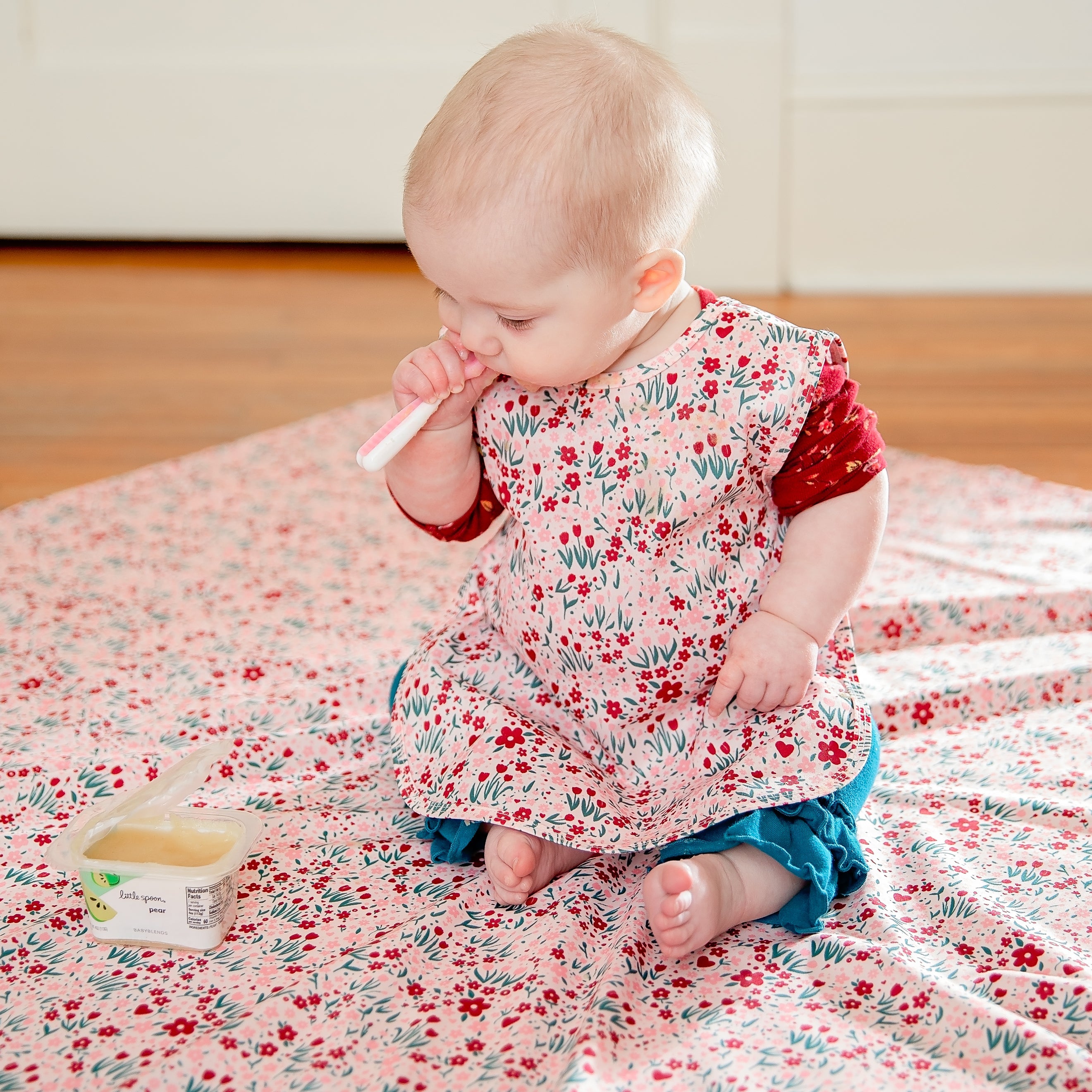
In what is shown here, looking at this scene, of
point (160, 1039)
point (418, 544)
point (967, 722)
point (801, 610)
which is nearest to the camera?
point (160, 1039)

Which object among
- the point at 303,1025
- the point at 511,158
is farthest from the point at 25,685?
the point at 511,158

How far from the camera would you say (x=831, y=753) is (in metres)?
0.82

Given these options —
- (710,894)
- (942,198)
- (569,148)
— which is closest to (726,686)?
(710,894)

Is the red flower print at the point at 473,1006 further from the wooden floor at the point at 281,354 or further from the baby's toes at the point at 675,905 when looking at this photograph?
the wooden floor at the point at 281,354

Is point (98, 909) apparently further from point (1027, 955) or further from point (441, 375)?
point (1027, 955)

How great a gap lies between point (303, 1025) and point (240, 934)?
101mm

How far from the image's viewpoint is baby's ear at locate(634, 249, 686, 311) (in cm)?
77

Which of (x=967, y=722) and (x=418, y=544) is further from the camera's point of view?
(x=418, y=544)

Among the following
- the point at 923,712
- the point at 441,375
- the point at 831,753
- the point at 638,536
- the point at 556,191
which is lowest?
the point at 923,712

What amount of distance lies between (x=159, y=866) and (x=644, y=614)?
1.12ft

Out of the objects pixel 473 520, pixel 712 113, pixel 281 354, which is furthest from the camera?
pixel 712 113

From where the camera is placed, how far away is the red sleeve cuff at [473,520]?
939 mm

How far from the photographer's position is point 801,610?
0.83 meters

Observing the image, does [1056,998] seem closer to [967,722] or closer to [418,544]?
[967,722]
